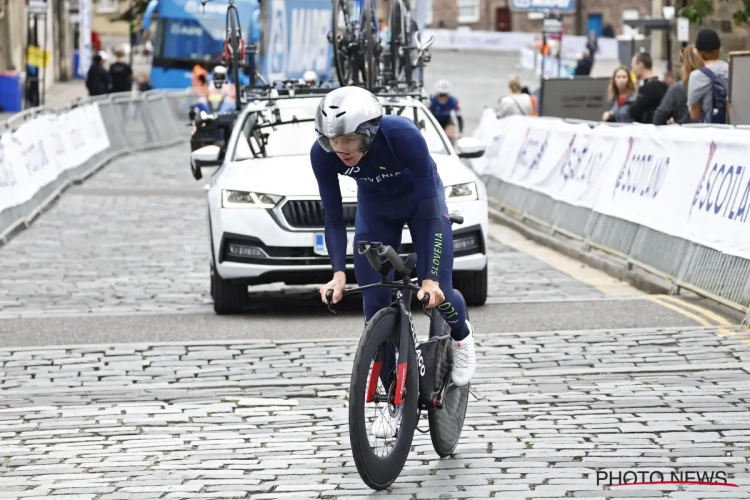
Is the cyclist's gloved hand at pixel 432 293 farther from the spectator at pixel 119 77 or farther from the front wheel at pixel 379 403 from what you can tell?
the spectator at pixel 119 77

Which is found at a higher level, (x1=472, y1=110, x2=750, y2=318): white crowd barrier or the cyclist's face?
the cyclist's face

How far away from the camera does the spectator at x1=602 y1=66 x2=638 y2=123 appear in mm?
18438

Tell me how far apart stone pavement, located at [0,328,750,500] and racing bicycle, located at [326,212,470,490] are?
0.16m

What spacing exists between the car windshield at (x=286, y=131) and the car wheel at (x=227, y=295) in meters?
1.24

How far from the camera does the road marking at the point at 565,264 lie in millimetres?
13602

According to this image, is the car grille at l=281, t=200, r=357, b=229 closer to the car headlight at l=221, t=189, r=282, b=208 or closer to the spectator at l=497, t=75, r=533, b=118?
the car headlight at l=221, t=189, r=282, b=208

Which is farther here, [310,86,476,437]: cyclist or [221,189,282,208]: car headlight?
[221,189,282,208]: car headlight

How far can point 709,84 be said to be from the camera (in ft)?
48.2

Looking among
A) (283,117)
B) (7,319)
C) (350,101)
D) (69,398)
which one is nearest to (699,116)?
(283,117)

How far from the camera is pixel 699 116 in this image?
15.0 m

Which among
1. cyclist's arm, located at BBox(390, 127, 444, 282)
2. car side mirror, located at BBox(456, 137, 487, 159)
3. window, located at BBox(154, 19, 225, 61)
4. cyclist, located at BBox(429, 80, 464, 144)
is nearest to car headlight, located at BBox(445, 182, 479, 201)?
car side mirror, located at BBox(456, 137, 487, 159)

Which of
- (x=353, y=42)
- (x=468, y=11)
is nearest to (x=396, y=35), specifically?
(x=353, y=42)

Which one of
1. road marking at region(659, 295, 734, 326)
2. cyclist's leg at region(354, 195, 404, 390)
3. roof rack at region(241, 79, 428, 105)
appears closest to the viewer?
cyclist's leg at region(354, 195, 404, 390)
